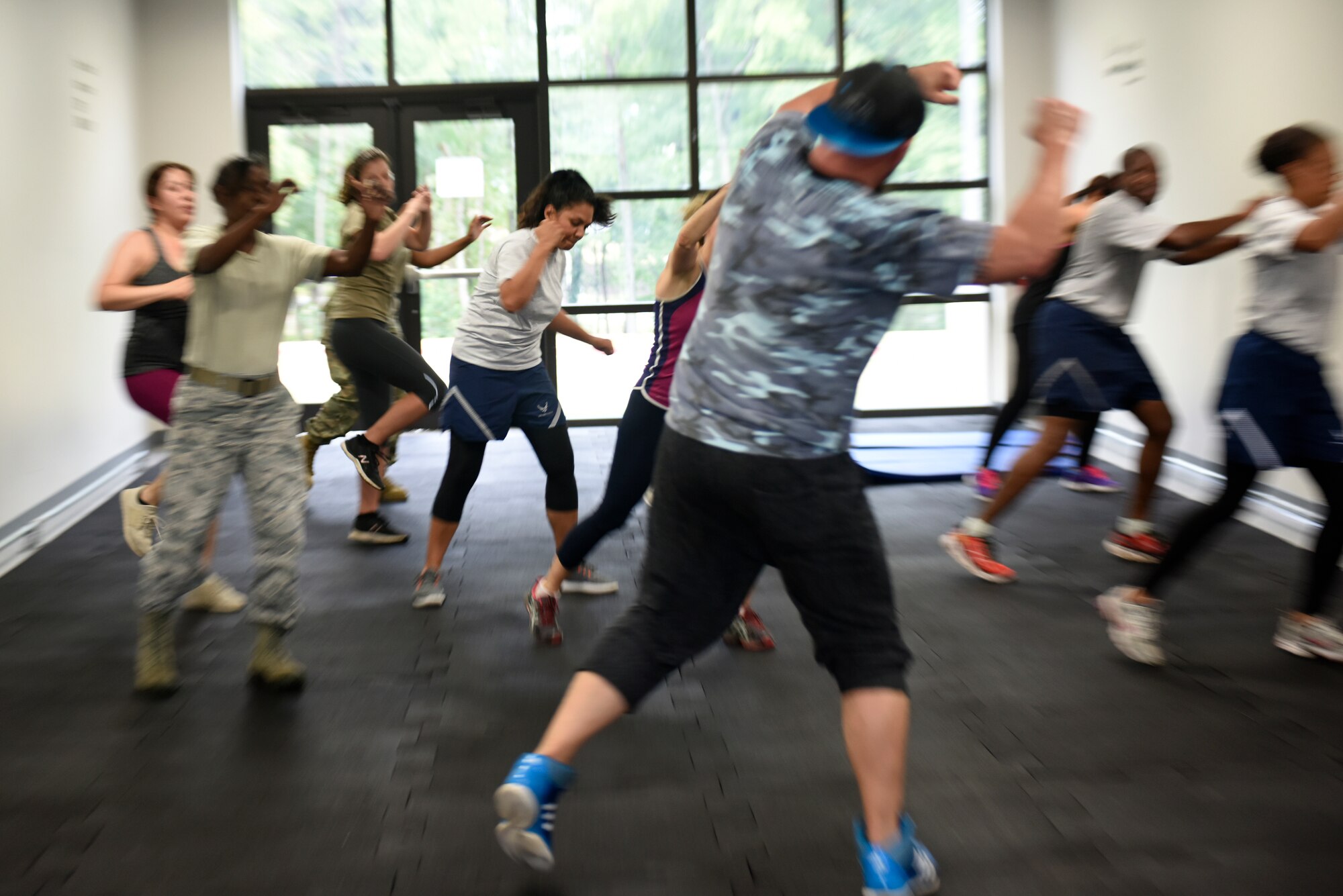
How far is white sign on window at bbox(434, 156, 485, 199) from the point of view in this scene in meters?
8.53

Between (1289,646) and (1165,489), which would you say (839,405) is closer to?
(1289,646)

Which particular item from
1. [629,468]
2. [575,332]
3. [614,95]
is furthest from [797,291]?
[614,95]

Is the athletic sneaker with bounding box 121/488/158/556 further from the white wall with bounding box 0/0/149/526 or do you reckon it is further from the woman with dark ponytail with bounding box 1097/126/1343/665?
the woman with dark ponytail with bounding box 1097/126/1343/665

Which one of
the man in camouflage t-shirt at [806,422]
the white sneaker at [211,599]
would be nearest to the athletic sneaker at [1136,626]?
the man in camouflage t-shirt at [806,422]

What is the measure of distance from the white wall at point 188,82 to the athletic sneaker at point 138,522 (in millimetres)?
4386

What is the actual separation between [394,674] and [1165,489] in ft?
13.0

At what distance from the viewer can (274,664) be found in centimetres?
325

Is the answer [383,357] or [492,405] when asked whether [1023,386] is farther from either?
[383,357]

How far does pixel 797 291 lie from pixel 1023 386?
370 cm

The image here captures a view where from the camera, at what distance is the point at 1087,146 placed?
7.41 metres

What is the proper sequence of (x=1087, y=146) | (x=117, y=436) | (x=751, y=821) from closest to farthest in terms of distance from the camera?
(x=751, y=821) < (x=117, y=436) < (x=1087, y=146)

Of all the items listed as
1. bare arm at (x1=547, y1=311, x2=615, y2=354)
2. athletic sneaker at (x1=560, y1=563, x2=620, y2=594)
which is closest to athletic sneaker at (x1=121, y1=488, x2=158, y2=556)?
athletic sneaker at (x1=560, y1=563, x2=620, y2=594)

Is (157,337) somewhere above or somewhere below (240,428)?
above

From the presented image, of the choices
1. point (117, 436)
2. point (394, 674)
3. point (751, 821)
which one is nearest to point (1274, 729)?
point (751, 821)
